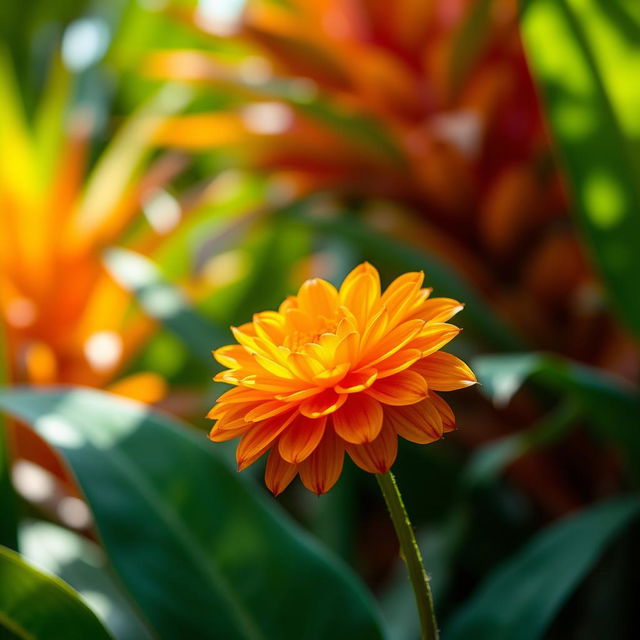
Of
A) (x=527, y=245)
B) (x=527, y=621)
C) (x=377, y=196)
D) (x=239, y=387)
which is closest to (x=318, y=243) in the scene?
(x=377, y=196)

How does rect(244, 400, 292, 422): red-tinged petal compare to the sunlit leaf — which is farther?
the sunlit leaf

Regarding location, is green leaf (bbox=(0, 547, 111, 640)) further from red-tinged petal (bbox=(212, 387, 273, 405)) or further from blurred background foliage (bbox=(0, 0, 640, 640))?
red-tinged petal (bbox=(212, 387, 273, 405))

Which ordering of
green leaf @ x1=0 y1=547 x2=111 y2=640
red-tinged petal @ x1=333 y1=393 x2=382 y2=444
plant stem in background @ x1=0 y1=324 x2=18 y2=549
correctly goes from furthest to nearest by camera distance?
1. plant stem in background @ x1=0 y1=324 x2=18 y2=549
2. green leaf @ x1=0 y1=547 x2=111 y2=640
3. red-tinged petal @ x1=333 y1=393 x2=382 y2=444

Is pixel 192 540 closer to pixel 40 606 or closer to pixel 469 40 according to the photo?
pixel 40 606

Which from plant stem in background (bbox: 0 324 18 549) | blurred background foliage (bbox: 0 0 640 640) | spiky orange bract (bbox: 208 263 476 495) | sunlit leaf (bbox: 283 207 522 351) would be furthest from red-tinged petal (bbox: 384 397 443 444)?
sunlit leaf (bbox: 283 207 522 351)

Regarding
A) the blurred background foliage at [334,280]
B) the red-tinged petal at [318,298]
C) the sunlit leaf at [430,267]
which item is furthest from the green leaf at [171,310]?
the red-tinged petal at [318,298]

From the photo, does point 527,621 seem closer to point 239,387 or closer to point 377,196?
point 239,387
